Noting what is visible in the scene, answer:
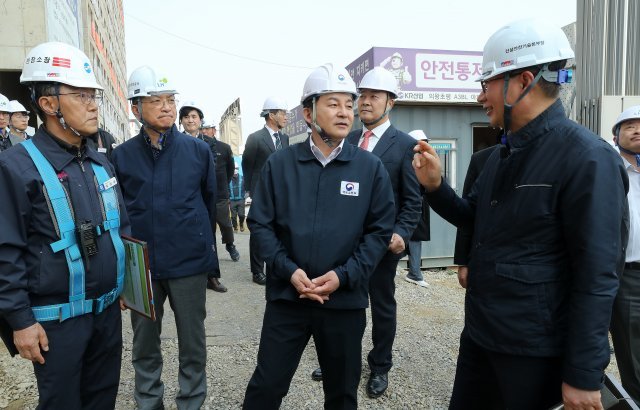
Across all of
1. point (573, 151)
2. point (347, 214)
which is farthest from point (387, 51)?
point (573, 151)

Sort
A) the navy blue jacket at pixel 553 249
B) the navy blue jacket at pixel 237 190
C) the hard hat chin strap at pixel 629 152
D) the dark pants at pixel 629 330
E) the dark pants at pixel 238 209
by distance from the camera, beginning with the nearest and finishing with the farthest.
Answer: the navy blue jacket at pixel 553 249 → the dark pants at pixel 629 330 → the hard hat chin strap at pixel 629 152 → the navy blue jacket at pixel 237 190 → the dark pants at pixel 238 209

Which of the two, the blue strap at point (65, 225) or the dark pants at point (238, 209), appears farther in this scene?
the dark pants at point (238, 209)

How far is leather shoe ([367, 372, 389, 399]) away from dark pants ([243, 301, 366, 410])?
112 centimetres

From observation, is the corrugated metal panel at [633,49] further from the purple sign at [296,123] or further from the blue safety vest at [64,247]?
the blue safety vest at [64,247]

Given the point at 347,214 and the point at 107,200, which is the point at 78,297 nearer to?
the point at 107,200

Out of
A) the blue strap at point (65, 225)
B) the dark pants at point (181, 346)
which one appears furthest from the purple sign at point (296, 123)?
the blue strap at point (65, 225)

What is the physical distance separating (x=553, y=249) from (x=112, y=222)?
6.96 feet

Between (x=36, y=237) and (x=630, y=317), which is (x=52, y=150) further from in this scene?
(x=630, y=317)

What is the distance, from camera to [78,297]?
212 cm

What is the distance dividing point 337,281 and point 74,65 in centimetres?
174

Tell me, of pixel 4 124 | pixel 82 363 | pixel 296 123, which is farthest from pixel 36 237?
pixel 296 123

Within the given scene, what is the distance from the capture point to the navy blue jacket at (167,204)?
298 cm

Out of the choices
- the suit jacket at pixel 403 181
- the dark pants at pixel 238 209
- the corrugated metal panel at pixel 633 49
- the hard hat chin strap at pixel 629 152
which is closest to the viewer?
the hard hat chin strap at pixel 629 152

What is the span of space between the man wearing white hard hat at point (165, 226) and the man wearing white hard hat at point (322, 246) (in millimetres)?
774
